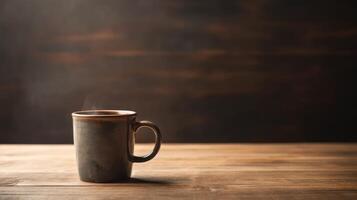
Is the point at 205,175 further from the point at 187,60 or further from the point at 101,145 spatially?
the point at 187,60

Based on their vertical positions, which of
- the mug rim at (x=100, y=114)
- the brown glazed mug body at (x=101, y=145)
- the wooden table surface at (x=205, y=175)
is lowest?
the wooden table surface at (x=205, y=175)

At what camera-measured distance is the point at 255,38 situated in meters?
1.64

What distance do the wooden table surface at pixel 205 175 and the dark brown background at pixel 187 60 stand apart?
1.79ft

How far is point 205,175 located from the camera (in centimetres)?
79

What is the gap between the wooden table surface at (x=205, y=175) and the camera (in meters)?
0.66

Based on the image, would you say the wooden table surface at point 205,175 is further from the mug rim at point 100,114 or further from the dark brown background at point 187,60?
the dark brown background at point 187,60

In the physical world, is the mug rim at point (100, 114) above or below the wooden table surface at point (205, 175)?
above

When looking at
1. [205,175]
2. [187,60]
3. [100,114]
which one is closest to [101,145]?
[100,114]

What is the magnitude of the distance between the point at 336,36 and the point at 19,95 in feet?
3.83

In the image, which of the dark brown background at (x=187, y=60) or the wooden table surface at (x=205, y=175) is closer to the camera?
the wooden table surface at (x=205, y=175)

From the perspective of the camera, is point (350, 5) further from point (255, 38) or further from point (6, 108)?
point (6, 108)

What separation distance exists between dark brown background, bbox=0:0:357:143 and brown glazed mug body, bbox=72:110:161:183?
927 mm

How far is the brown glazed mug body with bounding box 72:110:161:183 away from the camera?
2.36ft

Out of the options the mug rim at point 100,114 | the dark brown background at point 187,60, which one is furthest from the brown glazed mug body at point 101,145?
the dark brown background at point 187,60
